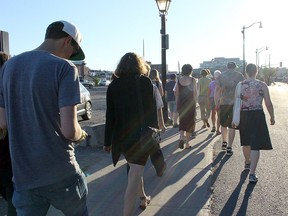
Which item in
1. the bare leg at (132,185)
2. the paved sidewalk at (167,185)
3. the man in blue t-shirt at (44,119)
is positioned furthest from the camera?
the paved sidewalk at (167,185)

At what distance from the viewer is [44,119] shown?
2.27 m

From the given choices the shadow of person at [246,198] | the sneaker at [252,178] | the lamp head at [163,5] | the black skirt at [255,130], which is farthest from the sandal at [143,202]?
the lamp head at [163,5]

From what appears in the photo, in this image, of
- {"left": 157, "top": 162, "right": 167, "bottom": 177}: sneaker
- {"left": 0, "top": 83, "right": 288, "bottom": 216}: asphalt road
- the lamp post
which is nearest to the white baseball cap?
{"left": 0, "top": 83, "right": 288, "bottom": 216}: asphalt road

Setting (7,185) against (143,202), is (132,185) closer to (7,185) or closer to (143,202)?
(143,202)

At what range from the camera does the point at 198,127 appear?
38.3 feet

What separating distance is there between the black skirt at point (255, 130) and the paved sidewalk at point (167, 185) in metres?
0.84

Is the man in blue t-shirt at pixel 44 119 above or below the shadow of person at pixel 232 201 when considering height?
above

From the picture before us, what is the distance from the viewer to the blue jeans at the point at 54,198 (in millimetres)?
2322

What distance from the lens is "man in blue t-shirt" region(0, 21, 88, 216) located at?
2.22 m

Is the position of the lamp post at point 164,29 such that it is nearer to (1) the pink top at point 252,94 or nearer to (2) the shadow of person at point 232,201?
(1) the pink top at point 252,94

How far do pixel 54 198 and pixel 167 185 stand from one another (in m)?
3.22

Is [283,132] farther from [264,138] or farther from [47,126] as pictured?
[47,126]

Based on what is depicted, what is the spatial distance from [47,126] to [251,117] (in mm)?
4124

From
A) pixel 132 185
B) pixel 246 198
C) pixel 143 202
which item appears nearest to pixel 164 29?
pixel 246 198
